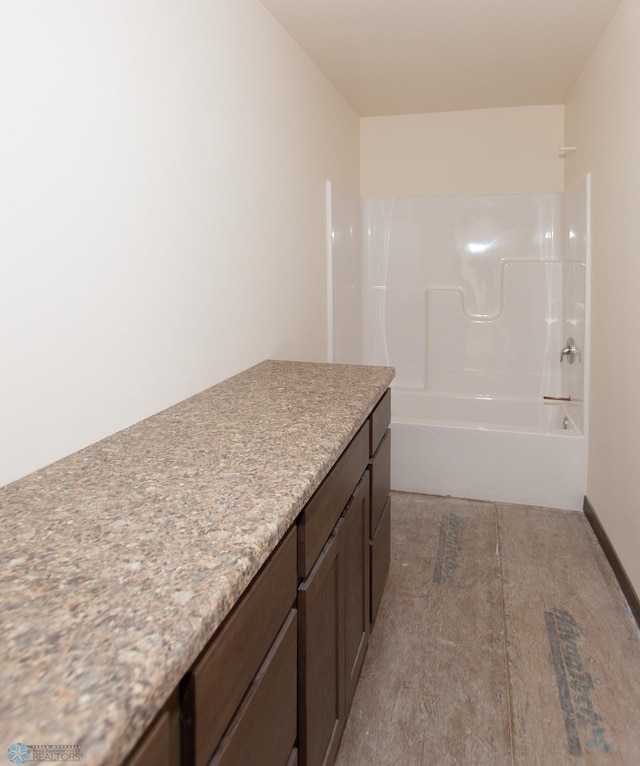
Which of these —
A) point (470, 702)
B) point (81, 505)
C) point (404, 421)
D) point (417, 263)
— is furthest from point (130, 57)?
point (417, 263)

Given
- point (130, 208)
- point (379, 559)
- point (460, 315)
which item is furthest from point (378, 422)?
point (460, 315)

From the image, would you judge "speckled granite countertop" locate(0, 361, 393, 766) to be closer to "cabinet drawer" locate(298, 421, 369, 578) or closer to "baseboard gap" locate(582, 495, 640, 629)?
"cabinet drawer" locate(298, 421, 369, 578)

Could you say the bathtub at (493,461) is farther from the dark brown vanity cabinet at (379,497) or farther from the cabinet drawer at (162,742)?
the cabinet drawer at (162,742)

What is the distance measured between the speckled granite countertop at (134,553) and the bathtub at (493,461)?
178 cm

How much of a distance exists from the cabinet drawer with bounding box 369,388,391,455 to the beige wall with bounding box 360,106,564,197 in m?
2.35

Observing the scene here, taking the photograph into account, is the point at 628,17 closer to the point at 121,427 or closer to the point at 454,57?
the point at 454,57

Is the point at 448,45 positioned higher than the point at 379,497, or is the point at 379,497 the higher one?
the point at 448,45

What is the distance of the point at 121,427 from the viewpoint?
1470 mm

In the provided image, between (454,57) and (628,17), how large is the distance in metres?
0.83

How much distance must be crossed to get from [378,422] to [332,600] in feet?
2.26

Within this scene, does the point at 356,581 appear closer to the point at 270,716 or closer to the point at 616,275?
the point at 270,716

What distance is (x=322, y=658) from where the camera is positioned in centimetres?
130

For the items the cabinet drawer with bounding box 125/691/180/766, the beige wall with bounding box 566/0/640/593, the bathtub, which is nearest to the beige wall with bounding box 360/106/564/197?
the beige wall with bounding box 566/0/640/593

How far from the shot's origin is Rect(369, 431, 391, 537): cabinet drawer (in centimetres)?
190
